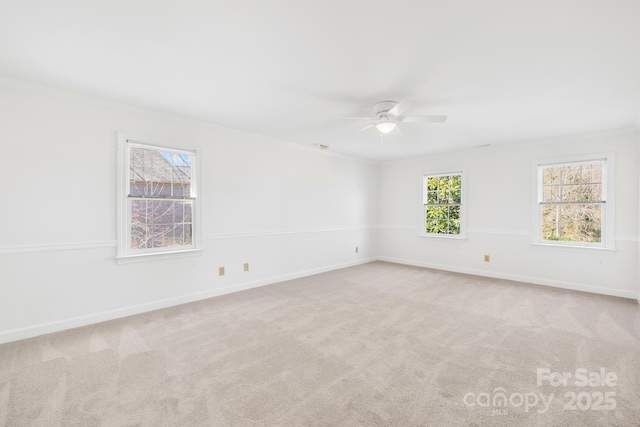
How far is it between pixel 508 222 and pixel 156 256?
5518 mm

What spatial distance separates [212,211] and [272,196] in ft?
3.48

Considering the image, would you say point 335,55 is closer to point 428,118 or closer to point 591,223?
point 428,118

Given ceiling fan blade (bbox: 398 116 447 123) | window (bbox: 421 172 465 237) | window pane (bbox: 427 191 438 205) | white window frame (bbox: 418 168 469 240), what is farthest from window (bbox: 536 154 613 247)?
ceiling fan blade (bbox: 398 116 447 123)

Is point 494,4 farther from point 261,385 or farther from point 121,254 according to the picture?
point 121,254

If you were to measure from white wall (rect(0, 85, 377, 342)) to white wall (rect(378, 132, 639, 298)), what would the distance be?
8.85 ft

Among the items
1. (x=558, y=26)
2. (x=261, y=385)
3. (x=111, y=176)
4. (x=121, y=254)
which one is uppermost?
(x=558, y=26)

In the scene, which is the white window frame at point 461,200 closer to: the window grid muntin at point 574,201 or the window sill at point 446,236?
the window sill at point 446,236

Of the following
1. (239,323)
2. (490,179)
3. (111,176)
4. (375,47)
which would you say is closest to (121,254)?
(111,176)

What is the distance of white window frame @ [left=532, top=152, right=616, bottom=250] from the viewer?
4176 mm

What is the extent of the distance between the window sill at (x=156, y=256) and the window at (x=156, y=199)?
0.13 ft

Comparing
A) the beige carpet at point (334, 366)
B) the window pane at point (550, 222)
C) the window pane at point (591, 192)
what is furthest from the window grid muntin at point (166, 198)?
the window pane at point (591, 192)

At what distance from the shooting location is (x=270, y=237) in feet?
15.7

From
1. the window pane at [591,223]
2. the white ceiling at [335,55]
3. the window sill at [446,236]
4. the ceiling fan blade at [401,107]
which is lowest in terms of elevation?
the window sill at [446,236]

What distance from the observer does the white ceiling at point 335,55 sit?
5.74 feet
